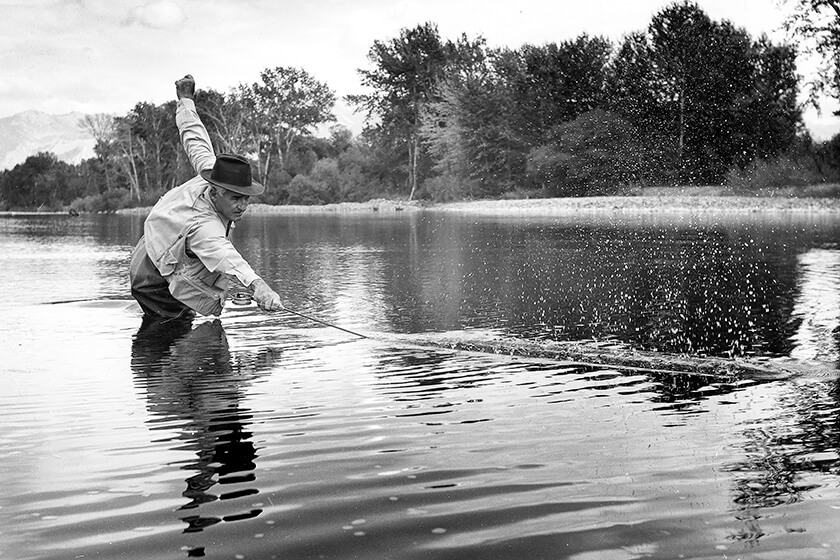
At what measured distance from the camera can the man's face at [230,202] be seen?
952 centimetres

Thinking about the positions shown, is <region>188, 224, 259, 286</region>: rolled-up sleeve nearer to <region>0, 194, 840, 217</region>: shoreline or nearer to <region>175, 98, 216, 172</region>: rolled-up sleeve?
<region>175, 98, 216, 172</region>: rolled-up sleeve

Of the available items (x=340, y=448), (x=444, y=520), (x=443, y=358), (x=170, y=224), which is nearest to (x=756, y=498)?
(x=444, y=520)

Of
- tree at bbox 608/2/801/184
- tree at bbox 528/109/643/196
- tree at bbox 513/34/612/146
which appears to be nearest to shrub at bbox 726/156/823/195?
tree at bbox 608/2/801/184

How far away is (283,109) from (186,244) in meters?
90.4

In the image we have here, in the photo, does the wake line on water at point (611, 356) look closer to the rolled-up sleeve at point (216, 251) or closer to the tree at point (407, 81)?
the rolled-up sleeve at point (216, 251)

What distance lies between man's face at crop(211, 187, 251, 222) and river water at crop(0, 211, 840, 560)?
1422 millimetres

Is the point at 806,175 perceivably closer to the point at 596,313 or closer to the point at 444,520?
the point at 596,313

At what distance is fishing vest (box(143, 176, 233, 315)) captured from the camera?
32.0 feet

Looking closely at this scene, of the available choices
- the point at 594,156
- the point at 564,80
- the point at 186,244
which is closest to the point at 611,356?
the point at 186,244

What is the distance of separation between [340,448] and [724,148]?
5707 centimetres

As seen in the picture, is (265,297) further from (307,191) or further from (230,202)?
(307,191)

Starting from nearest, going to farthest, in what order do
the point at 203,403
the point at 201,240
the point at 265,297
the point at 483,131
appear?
1. the point at 203,403
2. the point at 265,297
3. the point at 201,240
4. the point at 483,131

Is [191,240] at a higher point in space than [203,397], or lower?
higher

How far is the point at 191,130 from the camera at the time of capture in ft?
37.2
